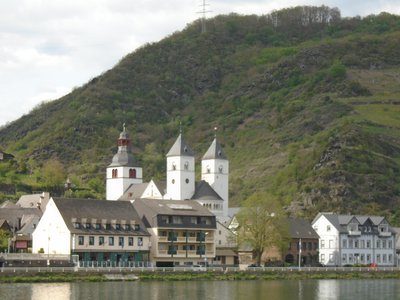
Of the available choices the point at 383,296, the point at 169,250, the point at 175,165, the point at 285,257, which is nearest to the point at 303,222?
the point at 285,257

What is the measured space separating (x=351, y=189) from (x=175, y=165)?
4549 centimetres

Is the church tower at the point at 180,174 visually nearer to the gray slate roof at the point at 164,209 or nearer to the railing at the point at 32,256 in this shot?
the gray slate roof at the point at 164,209

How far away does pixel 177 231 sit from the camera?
118812 mm

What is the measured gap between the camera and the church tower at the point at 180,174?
470 feet

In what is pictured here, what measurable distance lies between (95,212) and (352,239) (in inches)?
1722

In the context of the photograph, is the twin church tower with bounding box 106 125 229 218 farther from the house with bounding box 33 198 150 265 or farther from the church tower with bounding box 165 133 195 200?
the house with bounding box 33 198 150 265

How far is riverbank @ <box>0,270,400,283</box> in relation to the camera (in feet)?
307

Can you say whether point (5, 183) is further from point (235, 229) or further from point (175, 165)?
point (235, 229)

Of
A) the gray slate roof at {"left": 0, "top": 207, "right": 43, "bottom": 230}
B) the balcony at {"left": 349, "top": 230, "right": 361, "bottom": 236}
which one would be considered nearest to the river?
the balcony at {"left": 349, "top": 230, "right": 361, "bottom": 236}

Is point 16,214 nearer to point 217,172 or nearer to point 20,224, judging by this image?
point 20,224

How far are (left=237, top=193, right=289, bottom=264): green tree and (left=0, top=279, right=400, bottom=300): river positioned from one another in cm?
1803

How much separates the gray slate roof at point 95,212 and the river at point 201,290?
16.4 metres

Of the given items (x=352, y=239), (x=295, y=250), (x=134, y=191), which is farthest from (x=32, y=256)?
(x=352, y=239)

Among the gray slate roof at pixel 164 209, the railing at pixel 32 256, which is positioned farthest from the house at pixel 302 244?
the railing at pixel 32 256
